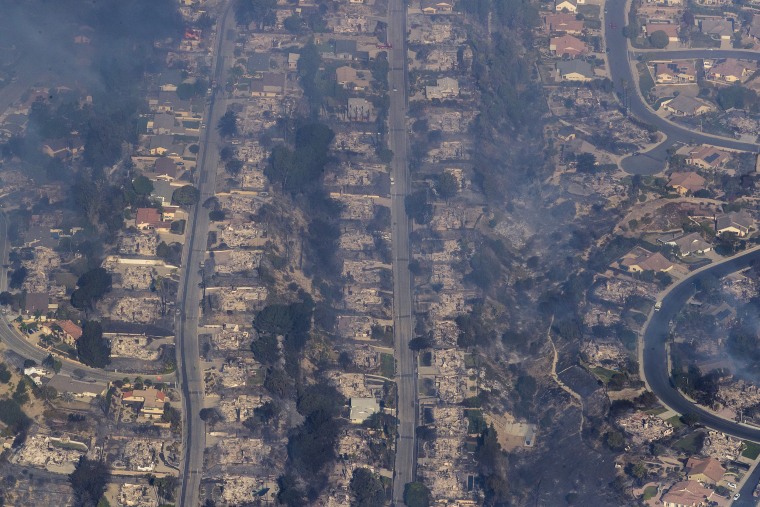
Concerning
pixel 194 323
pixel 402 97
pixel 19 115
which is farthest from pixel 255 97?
pixel 194 323

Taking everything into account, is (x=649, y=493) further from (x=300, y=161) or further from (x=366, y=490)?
(x=300, y=161)

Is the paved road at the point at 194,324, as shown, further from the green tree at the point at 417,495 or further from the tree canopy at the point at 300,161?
the green tree at the point at 417,495

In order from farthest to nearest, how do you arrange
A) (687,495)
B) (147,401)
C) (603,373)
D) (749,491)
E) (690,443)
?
(603,373) < (147,401) < (690,443) < (749,491) < (687,495)

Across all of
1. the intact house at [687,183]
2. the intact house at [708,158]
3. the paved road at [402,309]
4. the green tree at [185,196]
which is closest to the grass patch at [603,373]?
the paved road at [402,309]

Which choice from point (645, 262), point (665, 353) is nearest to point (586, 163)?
point (645, 262)

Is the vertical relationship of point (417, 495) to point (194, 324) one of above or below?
below

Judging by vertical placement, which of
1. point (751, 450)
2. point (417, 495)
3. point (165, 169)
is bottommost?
point (417, 495)
